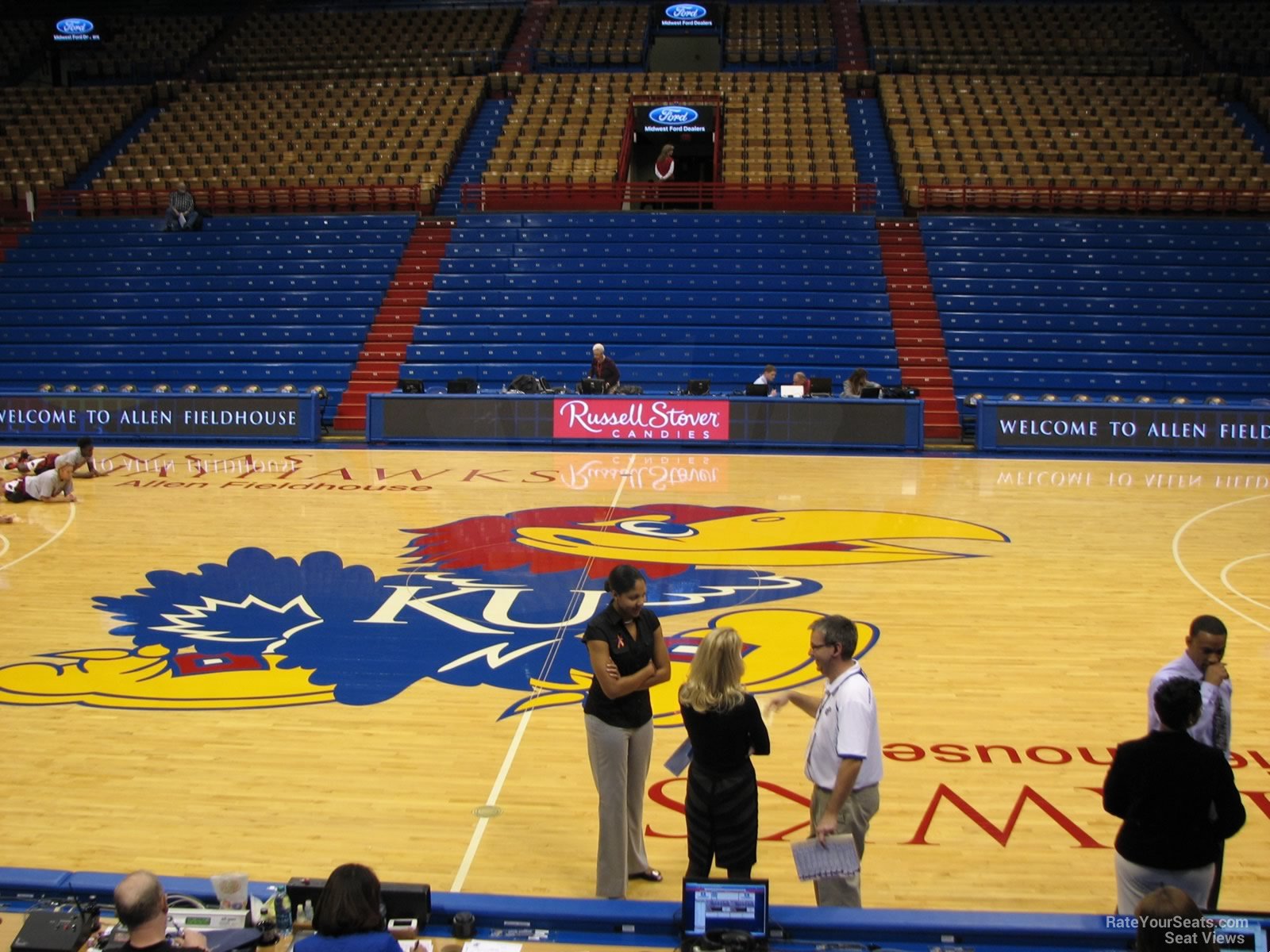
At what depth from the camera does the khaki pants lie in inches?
185

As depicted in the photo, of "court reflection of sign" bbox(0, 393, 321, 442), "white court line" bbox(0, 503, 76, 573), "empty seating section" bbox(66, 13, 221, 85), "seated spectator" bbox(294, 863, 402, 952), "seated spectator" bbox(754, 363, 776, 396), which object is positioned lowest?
"white court line" bbox(0, 503, 76, 573)

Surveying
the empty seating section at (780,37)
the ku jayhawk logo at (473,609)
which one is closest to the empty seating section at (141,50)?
the empty seating section at (780,37)

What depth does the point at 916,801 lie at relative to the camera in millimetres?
6430

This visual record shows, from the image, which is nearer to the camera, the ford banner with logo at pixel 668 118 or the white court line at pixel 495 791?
the white court line at pixel 495 791

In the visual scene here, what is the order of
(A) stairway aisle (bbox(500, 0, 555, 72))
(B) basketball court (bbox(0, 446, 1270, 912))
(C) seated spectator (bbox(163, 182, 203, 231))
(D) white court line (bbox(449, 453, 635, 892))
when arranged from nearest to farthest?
1. (D) white court line (bbox(449, 453, 635, 892))
2. (B) basketball court (bbox(0, 446, 1270, 912))
3. (C) seated spectator (bbox(163, 182, 203, 231))
4. (A) stairway aisle (bbox(500, 0, 555, 72))

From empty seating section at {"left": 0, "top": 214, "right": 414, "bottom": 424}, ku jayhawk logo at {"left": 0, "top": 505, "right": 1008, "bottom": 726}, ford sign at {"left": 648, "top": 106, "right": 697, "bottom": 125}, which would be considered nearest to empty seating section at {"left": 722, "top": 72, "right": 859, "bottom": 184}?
ford sign at {"left": 648, "top": 106, "right": 697, "bottom": 125}

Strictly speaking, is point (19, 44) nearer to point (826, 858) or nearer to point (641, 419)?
point (641, 419)

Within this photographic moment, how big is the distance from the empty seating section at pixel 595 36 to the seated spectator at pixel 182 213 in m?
11.3

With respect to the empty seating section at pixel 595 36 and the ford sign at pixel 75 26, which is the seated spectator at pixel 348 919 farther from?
the ford sign at pixel 75 26

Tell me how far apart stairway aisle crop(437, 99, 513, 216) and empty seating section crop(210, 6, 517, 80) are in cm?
208

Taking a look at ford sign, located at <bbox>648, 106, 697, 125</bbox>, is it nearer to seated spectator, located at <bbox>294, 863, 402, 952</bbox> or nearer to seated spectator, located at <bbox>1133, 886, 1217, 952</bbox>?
seated spectator, located at <bbox>294, 863, 402, 952</bbox>

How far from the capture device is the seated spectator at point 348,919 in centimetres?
360

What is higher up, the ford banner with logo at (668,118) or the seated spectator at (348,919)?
the ford banner with logo at (668,118)

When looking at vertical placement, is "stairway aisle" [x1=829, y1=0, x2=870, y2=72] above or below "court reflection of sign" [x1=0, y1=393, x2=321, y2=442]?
above
